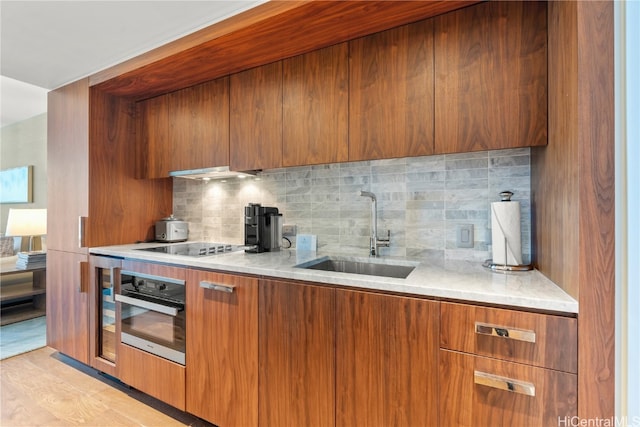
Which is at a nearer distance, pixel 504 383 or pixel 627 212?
pixel 627 212

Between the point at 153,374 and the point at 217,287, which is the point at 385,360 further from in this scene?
the point at 153,374

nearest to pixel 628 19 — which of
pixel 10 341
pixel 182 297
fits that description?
pixel 182 297

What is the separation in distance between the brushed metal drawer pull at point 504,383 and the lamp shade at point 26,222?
17.4 ft

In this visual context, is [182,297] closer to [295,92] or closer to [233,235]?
[233,235]

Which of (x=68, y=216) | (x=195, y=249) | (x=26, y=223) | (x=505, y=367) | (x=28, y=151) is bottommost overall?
(x=505, y=367)

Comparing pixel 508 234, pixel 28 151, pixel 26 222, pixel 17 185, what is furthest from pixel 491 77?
pixel 17 185

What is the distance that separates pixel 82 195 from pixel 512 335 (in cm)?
283

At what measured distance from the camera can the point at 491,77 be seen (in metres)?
1.25

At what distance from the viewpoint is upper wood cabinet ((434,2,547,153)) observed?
1.19 meters

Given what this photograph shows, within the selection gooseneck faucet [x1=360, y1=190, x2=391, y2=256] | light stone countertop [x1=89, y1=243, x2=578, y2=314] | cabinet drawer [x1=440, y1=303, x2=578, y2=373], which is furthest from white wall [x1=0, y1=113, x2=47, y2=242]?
cabinet drawer [x1=440, y1=303, x2=578, y2=373]

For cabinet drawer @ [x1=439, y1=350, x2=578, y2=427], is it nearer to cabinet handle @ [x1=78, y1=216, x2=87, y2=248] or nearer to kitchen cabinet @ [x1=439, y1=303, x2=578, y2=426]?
kitchen cabinet @ [x1=439, y1=303, x2=578, y2=426]

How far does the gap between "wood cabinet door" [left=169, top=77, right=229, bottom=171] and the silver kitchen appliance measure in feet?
1.76

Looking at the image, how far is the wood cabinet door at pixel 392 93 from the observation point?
1.38 metres

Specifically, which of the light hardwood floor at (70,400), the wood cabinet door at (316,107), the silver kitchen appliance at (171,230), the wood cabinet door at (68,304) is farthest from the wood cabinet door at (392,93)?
the wood cabinet door at (68,304)
